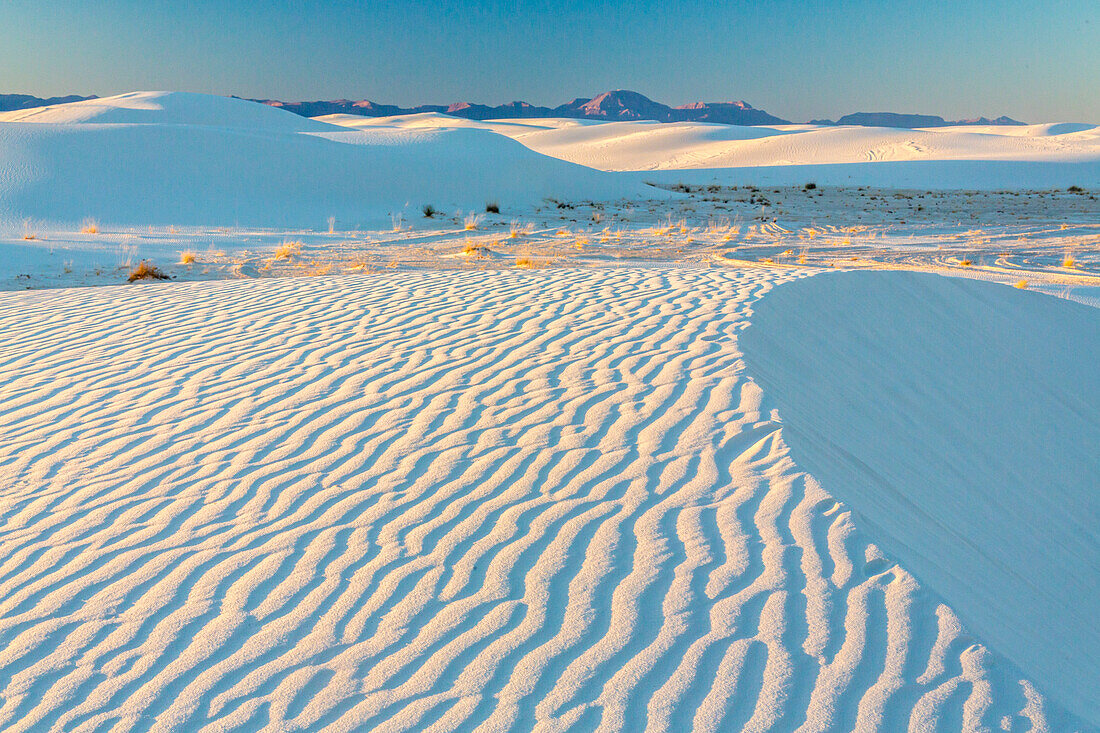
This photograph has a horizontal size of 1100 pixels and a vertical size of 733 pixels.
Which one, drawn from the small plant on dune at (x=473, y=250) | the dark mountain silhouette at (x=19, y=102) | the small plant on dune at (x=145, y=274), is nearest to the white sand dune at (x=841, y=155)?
the small plant on dune at (x=473, y=250)

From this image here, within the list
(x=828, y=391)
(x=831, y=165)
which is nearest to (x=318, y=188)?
(x=828, y=391)

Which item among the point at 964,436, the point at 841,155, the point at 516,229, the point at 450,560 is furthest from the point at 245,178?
the point at 841,155

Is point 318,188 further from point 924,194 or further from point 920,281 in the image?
point 924,194

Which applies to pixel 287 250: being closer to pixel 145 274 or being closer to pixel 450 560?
pixel 145 274

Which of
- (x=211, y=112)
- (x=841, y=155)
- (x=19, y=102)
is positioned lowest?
(x=841, y=155)

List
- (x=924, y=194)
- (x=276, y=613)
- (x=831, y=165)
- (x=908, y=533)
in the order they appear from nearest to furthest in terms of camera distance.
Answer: (x=276, y=613)
(x=908, y=533)
(x=924, y=194)
(x=831, y=165)

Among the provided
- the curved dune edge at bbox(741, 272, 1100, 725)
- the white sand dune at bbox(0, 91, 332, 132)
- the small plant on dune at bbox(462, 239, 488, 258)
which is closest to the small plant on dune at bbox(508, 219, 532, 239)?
the small plant on dune at bbox(462, 239, 488, 258)
